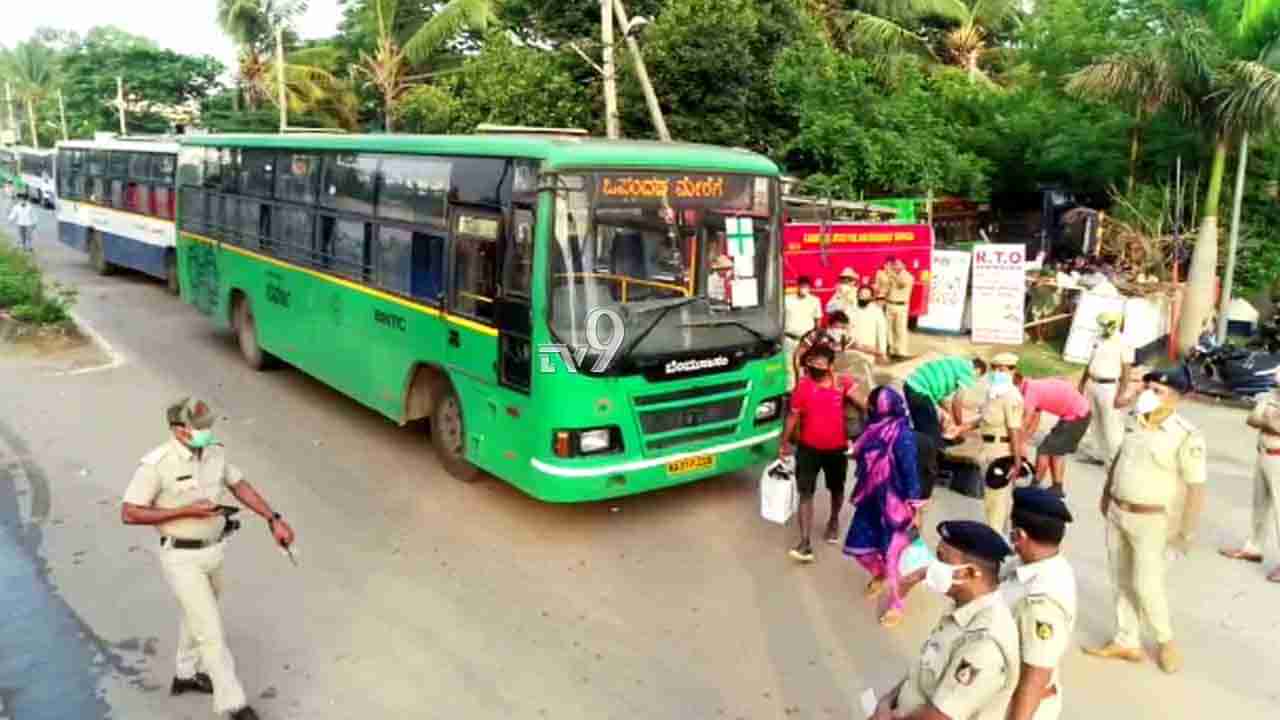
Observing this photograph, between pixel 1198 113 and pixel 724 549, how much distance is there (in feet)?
37.0

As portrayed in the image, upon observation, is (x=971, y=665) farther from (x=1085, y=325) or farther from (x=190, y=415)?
(x=1085, y=325)

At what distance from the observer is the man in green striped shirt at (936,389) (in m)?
7.37

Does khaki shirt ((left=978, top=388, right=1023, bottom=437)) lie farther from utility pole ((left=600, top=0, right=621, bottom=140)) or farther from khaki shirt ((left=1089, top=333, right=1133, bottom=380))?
utility pole ((left=600, top=0, right=621, bottom=140))

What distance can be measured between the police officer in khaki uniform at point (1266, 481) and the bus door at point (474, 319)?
17.8 ft

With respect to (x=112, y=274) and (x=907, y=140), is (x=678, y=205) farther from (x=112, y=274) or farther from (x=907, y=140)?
(x=112, y=274)

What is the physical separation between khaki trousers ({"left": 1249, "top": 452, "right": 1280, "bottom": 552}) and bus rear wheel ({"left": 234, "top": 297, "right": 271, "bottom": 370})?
34.2 ft

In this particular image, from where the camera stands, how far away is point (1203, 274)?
14.5 metres

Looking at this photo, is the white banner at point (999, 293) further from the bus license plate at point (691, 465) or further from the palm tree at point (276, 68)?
the palm tree at point (276, 68)

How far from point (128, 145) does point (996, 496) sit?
1849 cm

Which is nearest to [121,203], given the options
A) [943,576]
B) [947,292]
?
[947,292]

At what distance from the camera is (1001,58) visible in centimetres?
3272

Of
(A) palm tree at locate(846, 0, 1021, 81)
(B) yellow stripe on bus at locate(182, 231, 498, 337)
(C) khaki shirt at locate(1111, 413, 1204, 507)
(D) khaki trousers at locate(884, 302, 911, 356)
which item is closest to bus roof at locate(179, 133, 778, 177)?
(B) yellow stripe on bus at locate(182, 231, 498, 337)

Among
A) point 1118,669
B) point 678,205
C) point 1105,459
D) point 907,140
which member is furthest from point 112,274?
point 1118,669

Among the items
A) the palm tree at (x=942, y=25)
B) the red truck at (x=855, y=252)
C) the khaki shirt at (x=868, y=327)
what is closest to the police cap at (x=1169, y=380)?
the khaki shirt at (x=868, y=327)
